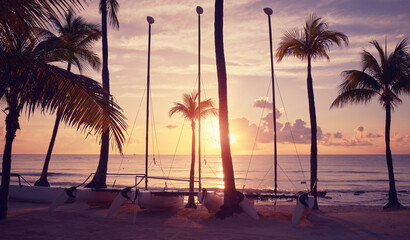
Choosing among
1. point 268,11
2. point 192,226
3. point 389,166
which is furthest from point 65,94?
point 389,166

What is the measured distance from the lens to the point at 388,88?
19.4m

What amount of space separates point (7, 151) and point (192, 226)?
20.1 feet

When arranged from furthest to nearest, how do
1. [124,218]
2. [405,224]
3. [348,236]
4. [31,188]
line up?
1. [31,188]
2. [124,218]
3. [405,224]
4. [348,236]

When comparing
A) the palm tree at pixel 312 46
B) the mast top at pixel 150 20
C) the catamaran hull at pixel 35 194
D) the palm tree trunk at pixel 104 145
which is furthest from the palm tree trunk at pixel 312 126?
the catamaran hull at pixel 35 194

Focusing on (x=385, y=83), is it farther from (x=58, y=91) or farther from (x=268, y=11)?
(x=58, y=91)

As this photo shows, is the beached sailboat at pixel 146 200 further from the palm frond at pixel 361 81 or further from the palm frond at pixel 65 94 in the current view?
the palm frond at pixel 361 81

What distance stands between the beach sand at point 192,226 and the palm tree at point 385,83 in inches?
287

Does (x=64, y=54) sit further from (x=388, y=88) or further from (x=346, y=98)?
A: (x=388, y=88)

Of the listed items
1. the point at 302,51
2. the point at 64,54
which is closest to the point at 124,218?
the point at 64,54

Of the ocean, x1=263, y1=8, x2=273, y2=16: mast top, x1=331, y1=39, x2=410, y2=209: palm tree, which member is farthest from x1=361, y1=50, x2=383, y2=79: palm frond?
the ocean

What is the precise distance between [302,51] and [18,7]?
15.5 m

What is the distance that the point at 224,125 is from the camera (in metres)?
12.5

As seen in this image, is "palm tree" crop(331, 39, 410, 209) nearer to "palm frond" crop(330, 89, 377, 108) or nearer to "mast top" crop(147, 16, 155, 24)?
"palm frond" crop(330, 89, 377, 108)

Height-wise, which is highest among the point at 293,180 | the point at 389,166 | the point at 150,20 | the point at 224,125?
the point at 150,20
